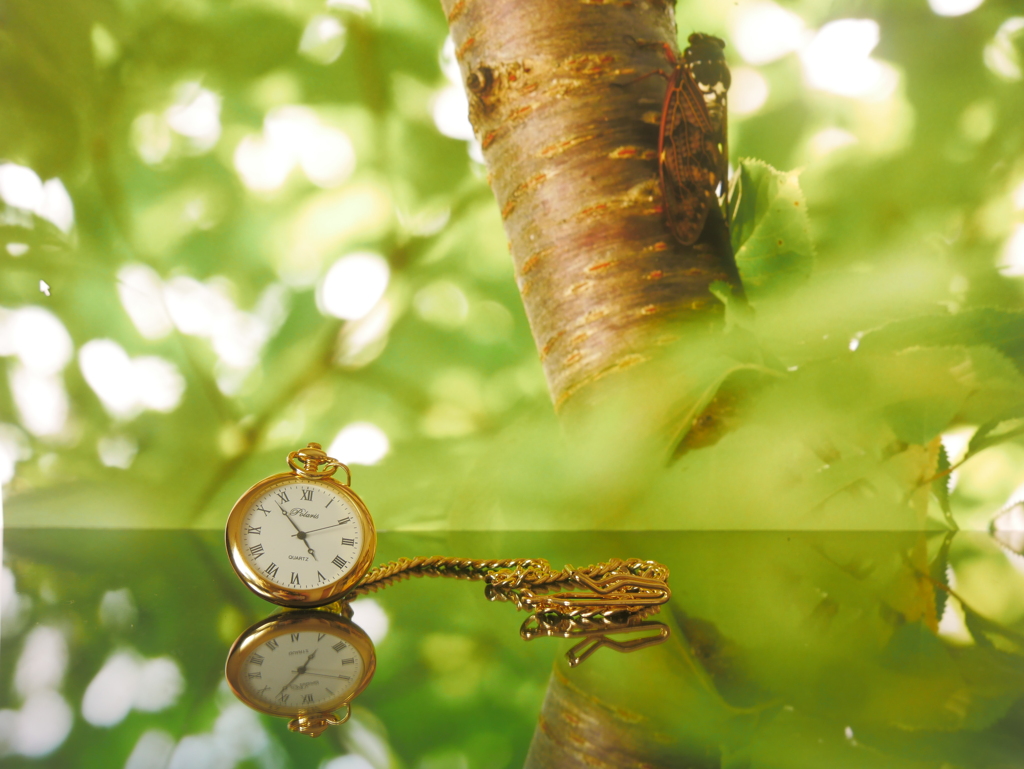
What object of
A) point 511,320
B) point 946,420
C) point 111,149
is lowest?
point 946,420

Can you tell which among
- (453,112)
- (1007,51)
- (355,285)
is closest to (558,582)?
(355,285)

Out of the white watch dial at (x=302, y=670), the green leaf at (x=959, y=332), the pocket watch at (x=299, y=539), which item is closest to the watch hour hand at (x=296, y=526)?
the pocket watch at (x=299, y=539)

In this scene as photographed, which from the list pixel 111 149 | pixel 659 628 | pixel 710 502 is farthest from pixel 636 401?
pixel 111 149

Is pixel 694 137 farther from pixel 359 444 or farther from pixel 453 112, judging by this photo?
pixel 359 444

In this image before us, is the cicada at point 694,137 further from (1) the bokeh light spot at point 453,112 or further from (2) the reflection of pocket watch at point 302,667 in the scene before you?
(2) the reflection of pocket watch at point 302,667

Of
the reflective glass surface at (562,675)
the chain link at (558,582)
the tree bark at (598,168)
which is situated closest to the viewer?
the reflective glass surface at (562,675)

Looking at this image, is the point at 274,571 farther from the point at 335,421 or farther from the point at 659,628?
the point at 335,421
